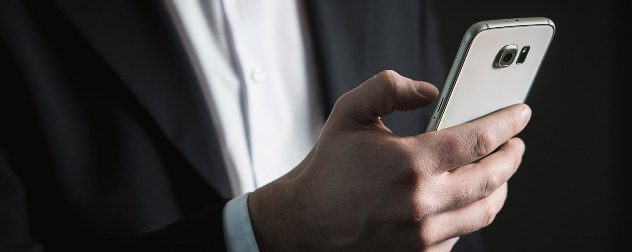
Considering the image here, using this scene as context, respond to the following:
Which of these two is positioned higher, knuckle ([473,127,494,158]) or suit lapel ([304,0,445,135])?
knuckle ([473,127,494,158])

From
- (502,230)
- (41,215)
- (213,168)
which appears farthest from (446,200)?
(502,230)

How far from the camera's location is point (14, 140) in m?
0.75

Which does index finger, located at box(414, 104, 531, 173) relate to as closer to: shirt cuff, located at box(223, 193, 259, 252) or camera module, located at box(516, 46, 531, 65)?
camera module, located at box(516, 46, 531, 65)

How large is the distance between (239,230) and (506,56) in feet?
1.57

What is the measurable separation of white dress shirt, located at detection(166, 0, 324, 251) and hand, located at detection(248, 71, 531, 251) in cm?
29

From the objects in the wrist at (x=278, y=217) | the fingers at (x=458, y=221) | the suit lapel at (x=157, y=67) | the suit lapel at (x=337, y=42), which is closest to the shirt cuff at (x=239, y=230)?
the wrist at (x=278, y=217)

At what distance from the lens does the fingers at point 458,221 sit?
613 mm

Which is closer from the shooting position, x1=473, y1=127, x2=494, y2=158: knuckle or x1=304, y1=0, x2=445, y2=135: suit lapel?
x1=473, y1=127, x2=494, y2=158: knuckle

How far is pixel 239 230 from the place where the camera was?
0.67m

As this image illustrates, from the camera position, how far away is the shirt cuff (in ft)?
2.21

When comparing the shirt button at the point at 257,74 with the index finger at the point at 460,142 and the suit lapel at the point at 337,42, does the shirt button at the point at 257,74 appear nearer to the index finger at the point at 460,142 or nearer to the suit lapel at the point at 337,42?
the suit lapel at the point at 337,42

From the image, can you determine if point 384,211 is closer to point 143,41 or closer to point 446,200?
point 446,200

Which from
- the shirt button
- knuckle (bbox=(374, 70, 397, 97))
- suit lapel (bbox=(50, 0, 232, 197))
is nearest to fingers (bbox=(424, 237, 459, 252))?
knuckle (bbox=(374, 70, 397, 97))

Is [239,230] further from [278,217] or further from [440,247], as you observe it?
[440,247]
